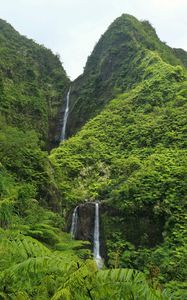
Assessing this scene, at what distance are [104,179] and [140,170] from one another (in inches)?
84.9

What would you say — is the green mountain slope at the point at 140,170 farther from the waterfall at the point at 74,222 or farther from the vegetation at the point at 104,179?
the waterfall at the point at 74,222

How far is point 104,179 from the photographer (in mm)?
21234

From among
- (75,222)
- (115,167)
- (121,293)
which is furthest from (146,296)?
(115,167)

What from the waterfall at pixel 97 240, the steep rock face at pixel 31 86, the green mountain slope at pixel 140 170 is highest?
the steep rock face at pixel 31 86

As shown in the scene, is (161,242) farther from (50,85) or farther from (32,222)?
(50,85)

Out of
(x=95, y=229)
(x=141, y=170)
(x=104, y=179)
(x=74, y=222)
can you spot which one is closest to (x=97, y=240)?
(x=95, y=229)

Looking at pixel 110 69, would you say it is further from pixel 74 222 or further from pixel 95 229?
pixel 95 229

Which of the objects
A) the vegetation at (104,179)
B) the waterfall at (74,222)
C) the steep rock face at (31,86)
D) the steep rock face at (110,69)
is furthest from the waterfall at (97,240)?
the steep rock face at (110,69)

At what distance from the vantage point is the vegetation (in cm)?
366

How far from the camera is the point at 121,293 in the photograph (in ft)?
11.0

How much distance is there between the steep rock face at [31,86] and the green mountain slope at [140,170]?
5.90 m

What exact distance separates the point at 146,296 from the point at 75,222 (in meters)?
14.7

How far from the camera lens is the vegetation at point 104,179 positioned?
144 inches

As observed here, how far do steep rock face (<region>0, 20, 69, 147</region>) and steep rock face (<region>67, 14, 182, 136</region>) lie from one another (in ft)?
5.56
